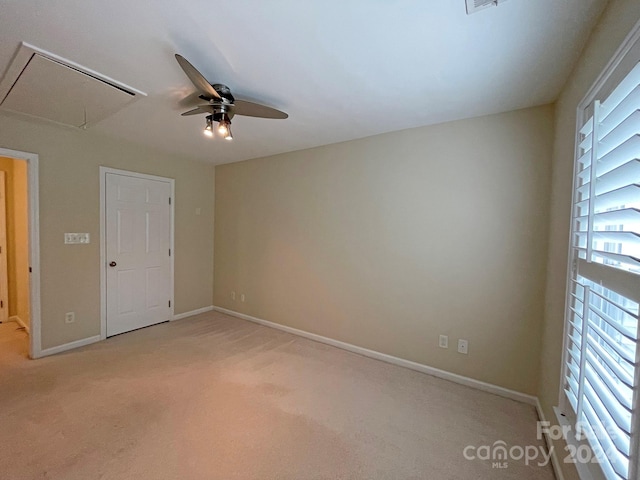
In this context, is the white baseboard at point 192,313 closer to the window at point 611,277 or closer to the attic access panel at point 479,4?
the window at point 611,277

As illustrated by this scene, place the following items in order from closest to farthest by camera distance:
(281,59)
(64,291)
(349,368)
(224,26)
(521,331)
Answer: (224,26), (281,59), (521,331), (349,368), (64,291)

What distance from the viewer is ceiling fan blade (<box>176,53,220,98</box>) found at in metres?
1.39

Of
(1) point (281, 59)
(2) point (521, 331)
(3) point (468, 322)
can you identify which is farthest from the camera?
(3) point (468, 322)

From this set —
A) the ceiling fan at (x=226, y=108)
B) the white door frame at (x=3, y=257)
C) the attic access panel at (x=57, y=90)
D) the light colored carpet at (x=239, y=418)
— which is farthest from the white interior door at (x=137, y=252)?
the ceiling fan at (x=226, y=108)

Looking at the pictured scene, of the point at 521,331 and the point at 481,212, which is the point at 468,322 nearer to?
the point at 521,331

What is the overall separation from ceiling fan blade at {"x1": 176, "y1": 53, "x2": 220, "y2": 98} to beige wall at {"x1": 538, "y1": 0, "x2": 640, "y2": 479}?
1.90 meters

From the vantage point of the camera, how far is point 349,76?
1847 millimetres

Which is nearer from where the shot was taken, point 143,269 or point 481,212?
point 481,212

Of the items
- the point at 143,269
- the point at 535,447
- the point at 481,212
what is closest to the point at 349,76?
the point at 481,212

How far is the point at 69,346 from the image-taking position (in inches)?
121

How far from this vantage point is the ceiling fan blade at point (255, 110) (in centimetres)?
189

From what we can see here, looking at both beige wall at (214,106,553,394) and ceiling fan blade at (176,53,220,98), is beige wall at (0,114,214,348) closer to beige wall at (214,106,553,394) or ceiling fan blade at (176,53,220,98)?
beige wall at (214,106,553,394)

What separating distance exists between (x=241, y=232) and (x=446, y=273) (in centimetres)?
298

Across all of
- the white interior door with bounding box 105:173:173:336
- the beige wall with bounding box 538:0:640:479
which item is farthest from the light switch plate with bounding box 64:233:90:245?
the beige wall with bounding box 538:0:640:479
